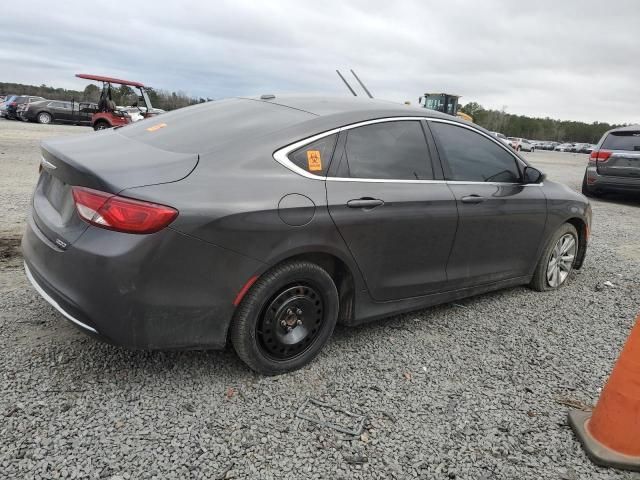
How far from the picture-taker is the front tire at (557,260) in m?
4.57

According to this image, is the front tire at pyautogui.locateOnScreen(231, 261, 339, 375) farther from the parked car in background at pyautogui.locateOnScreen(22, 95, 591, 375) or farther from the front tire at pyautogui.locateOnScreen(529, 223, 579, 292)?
the front tire at pyautogui.locateOnScreen(529, 223, 579, 292)

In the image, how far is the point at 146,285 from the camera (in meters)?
2.34

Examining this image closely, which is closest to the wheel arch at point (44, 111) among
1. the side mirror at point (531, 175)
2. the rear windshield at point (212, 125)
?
the rear windshield at point (212, 125)

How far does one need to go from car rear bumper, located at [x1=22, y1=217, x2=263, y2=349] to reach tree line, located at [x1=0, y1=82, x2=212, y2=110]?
95.5 inches

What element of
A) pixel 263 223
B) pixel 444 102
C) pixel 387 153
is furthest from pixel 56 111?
pixel 263 223

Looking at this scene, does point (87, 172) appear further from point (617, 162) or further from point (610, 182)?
point (610, 182)

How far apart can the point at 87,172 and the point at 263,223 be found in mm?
888

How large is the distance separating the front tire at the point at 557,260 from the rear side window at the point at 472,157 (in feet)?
2.79

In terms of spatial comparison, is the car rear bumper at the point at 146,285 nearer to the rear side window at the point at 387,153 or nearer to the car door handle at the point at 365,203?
the car door handle at the point at 365,203

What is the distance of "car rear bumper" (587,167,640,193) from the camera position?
10.3 m

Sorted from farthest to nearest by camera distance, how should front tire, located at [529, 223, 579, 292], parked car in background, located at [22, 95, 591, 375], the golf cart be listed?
the golf cart, front tire, located at [529, 223, 579, 292], parked car in background, located at [22, 95, 591, 375]

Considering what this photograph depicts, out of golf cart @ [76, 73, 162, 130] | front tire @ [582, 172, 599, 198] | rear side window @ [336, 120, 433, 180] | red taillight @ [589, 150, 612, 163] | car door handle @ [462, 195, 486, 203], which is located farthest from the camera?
golf cart @ [76, 73, 162, 130]

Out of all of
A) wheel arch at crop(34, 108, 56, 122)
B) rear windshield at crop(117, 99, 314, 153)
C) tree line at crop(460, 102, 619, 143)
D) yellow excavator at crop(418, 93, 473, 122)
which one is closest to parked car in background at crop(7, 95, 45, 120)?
wheel arch at crop(34, 108, 56, 122)

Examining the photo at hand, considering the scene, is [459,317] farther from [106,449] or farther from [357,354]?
[106,449]
